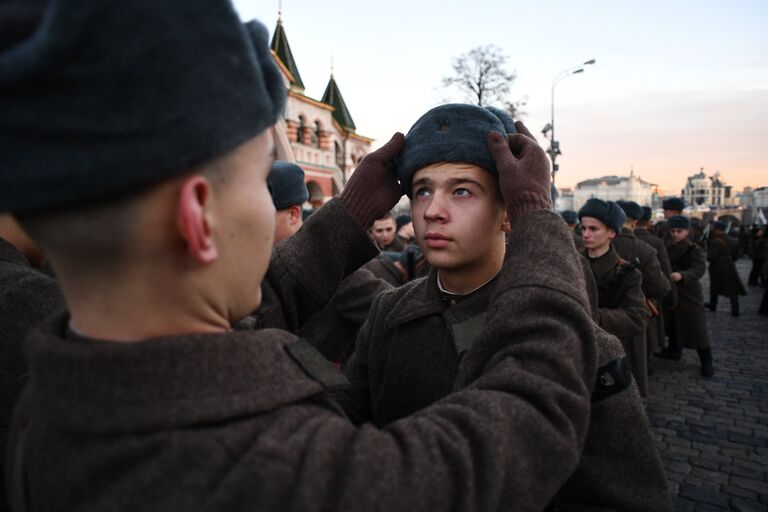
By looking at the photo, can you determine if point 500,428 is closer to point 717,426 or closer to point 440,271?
point 440,271

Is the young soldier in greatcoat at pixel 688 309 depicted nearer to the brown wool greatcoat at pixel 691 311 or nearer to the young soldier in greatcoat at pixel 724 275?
the brown wool greatcoat at pixel 691 311

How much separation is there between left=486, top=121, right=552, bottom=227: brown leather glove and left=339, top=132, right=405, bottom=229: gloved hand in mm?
504

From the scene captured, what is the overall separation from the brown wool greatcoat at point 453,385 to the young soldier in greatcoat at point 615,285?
3267 mm

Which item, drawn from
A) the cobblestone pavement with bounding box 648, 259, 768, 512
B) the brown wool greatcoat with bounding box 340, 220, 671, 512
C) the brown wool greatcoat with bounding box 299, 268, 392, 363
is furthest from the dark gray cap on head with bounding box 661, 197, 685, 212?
the brown wool greatcoat with bounding box 340, 220, 671, 512

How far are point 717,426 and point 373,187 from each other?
5648 mm

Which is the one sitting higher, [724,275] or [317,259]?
[317,259]

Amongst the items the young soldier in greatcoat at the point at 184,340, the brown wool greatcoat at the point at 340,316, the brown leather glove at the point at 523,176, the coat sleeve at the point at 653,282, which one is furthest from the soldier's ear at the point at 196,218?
the coat sleeve at the point at 653,282

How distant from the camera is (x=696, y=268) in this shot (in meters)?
8.19

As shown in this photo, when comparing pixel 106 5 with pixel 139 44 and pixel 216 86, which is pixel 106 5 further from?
pixel 216 86

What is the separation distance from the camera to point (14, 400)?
1.94 meters

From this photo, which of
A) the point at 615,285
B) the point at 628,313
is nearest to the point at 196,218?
the point at 628,313

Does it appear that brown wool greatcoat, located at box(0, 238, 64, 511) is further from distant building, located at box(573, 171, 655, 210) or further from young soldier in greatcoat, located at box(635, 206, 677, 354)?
distant building, located at box(573, 171, 655, 210)

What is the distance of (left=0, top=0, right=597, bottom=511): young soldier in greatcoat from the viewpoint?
86cm

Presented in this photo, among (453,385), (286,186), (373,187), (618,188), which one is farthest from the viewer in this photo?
(618,188)
